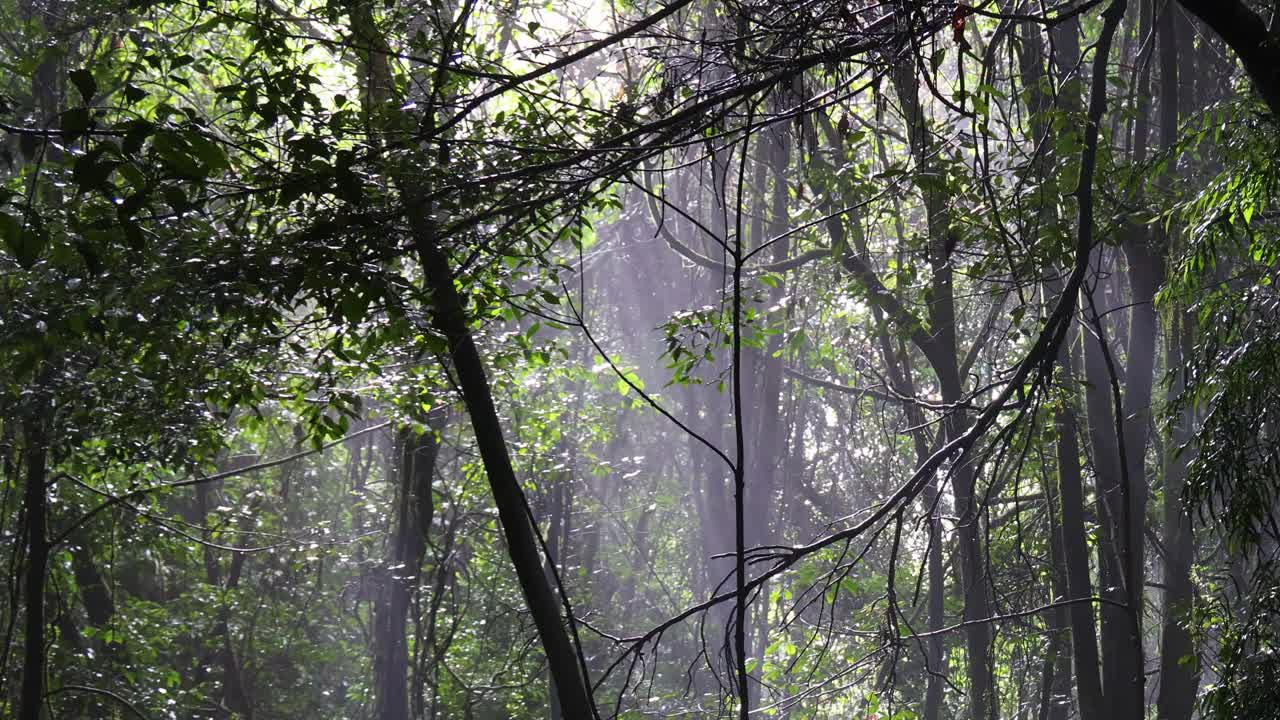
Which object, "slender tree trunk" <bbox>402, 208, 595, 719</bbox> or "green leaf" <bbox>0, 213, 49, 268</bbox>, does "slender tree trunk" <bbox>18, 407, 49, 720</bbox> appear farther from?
"green leaf" <bbox>0, 213, 49, 268</bbox>

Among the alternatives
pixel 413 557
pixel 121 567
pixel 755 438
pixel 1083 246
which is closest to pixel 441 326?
pixel 1083 246

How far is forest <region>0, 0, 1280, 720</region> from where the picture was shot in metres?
2.86

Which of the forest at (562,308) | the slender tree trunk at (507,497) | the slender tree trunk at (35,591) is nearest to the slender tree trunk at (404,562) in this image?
the forest at (562,308)

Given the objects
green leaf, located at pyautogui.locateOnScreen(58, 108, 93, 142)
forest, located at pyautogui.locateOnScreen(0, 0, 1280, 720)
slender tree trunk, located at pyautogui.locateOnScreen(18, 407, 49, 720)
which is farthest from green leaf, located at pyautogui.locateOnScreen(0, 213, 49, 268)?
slender tree trunk, located at pyautogui.locateOnScreen(18, 407, 49, 720)

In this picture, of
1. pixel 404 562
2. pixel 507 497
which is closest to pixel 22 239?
pixel 507 497

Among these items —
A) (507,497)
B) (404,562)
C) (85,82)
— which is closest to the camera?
(85,82)

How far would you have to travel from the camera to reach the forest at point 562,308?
2.86 meters

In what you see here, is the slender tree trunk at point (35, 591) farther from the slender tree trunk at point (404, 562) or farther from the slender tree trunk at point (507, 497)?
the slender tree trunk at point (507, 497)

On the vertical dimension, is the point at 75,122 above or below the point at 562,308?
below

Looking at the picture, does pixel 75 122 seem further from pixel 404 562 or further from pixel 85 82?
pixel 404 562

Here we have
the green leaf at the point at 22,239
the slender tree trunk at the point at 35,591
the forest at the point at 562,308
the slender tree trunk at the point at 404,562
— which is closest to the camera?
the green leaf at the point at 22,239

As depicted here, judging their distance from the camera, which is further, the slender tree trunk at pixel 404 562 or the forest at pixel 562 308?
the slender tree trunk at pixel 404 562

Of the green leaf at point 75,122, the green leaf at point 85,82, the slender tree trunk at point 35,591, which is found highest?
the green leaf at point 85,82

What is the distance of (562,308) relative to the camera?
672 centimetres
